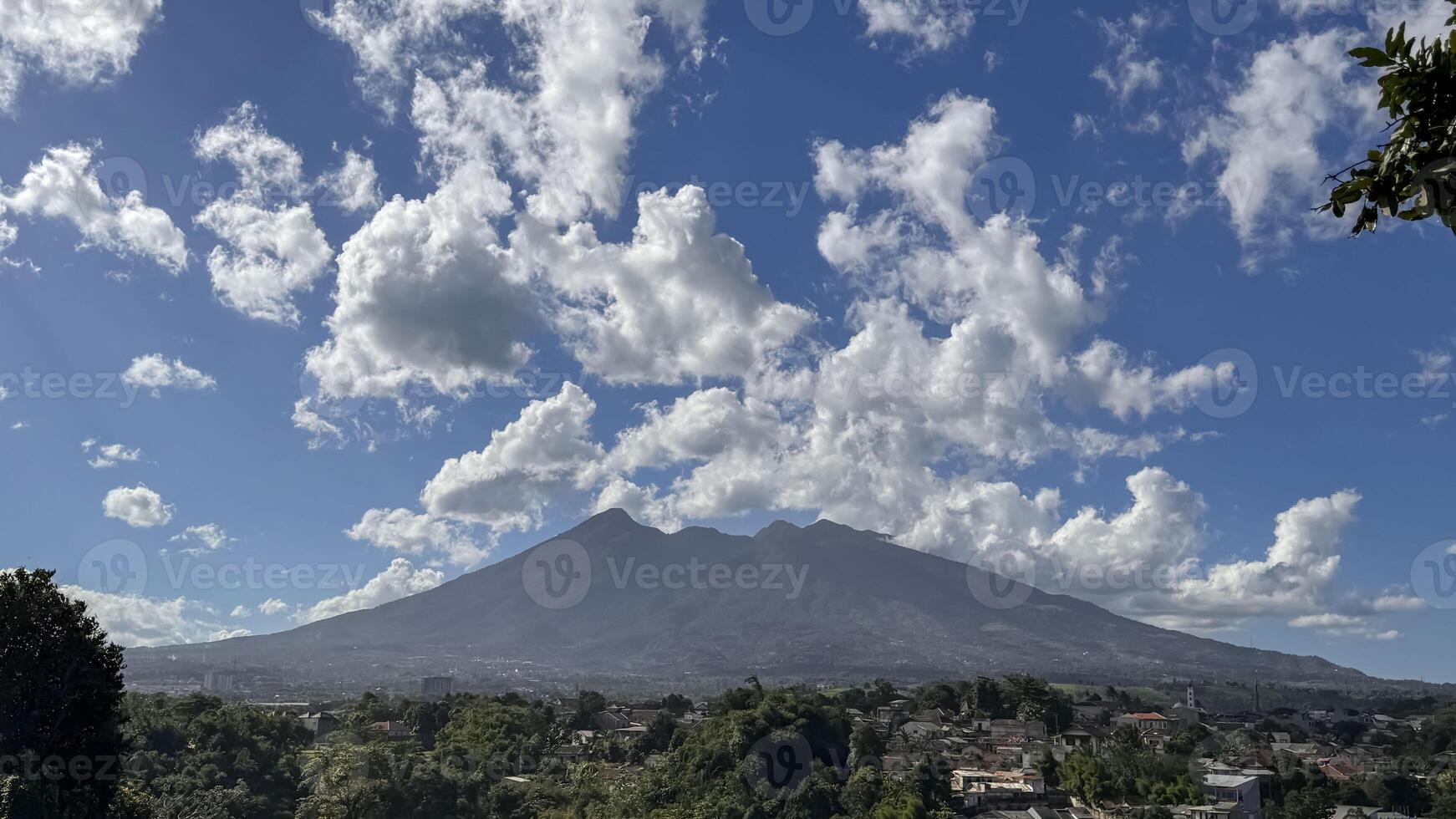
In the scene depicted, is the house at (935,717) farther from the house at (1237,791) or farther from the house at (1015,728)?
the house at (1237,791)

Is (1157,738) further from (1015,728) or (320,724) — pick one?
(320,724)

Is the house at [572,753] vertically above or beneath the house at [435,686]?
above

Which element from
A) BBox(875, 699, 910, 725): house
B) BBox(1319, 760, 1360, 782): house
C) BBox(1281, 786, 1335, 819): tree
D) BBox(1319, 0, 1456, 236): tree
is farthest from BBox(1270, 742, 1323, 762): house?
BBox(1319, 0, 1456, 236): tree

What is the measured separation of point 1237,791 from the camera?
43219mm

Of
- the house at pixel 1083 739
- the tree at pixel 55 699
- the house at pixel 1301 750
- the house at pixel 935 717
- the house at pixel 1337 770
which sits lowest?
the house at pixel 1301 750

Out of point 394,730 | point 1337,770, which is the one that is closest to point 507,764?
point 394,730

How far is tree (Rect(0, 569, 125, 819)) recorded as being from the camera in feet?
65.7

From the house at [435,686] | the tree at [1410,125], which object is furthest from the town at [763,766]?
the house at [435,686]

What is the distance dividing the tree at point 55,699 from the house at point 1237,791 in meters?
40.9

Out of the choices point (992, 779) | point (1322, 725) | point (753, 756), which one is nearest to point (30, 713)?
point (753, 756)

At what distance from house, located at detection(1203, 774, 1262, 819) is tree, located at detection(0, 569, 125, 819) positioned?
4087 cm

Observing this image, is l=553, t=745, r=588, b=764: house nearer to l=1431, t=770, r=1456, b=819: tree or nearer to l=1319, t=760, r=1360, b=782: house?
l=1319, t=760, r=1360, b=782: house

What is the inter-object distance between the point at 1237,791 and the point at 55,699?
43.9m

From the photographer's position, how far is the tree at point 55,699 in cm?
2003
